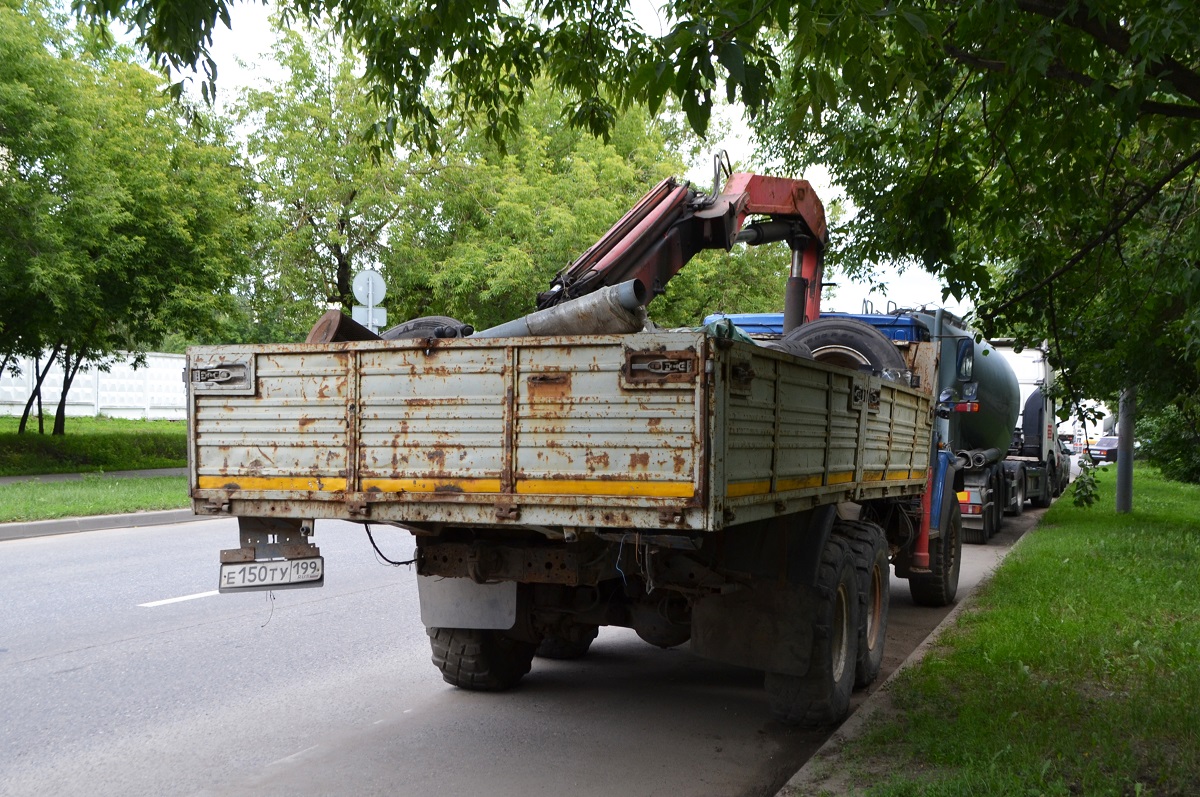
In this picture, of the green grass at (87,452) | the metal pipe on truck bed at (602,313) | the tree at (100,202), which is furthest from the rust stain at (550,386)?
the green grass at (87,452)

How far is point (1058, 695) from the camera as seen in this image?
6254 millimetres

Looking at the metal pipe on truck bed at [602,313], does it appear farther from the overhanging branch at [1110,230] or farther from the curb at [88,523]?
the curb at [88,523]

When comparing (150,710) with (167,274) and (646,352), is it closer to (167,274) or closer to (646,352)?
(646,352)

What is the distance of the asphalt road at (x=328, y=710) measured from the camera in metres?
5.28

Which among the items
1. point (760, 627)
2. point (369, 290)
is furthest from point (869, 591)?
point (369, 290)

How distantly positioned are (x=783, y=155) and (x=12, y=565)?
11.1 m

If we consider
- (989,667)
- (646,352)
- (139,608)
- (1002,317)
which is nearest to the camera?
(646,352)

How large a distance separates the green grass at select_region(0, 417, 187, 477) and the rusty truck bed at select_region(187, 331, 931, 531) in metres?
17.8

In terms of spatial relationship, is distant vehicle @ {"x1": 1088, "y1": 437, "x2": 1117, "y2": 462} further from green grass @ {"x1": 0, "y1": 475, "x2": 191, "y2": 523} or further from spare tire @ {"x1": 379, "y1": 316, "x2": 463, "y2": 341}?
spare tire @ {"x1": 379, "y1": 316, "x2": 463, "y2": 341}

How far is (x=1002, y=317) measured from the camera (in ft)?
25.3

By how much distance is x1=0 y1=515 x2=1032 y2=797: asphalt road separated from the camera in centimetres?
528

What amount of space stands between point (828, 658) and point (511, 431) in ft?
7.57

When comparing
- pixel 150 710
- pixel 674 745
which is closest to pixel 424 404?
pixel 674 745

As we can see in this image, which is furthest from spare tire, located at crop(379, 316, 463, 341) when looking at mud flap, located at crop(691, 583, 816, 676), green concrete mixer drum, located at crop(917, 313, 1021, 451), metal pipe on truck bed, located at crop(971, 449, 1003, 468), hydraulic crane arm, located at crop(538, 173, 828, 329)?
metal pipe on truck bed, located at crop(971, 449, 1003, 468)
